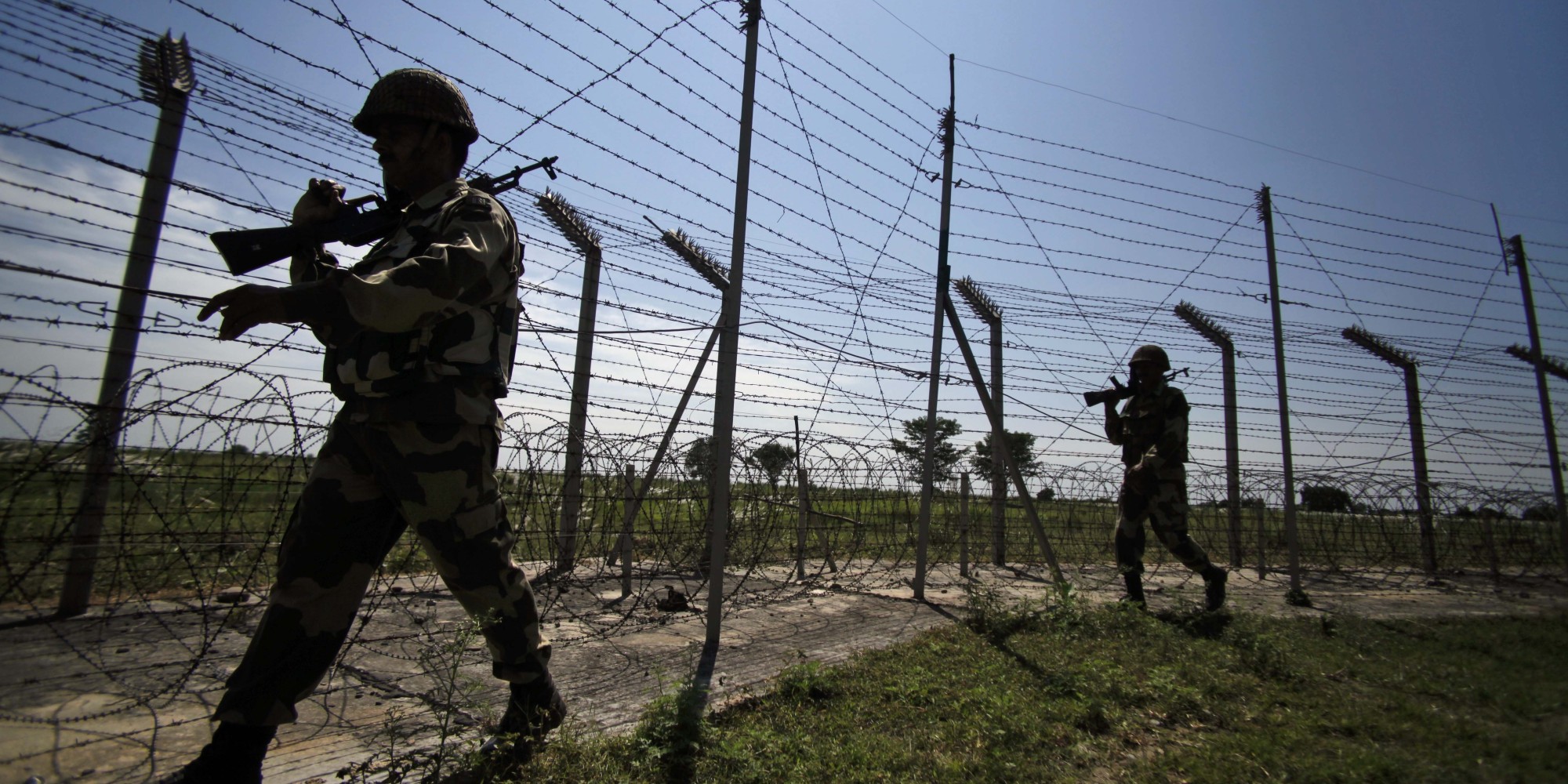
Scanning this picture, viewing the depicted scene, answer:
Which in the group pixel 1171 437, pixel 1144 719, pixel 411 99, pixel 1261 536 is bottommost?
pixel 1144 719

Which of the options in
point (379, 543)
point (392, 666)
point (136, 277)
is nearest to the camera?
point (379, 543)

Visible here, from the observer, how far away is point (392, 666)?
349 centimetres

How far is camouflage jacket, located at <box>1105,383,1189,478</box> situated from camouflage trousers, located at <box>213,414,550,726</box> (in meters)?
5.05

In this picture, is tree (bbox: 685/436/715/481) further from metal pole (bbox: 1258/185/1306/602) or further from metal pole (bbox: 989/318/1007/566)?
metal pole (bbox: 1258/185/1306/602)

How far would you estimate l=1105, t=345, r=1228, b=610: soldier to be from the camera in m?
5.69

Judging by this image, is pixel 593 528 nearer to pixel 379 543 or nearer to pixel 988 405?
pixel 379 543

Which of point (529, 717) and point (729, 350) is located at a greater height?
point (729, 350)

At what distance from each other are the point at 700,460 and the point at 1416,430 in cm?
942

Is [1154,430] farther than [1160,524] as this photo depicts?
Yes

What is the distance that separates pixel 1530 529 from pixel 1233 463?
13.2ft

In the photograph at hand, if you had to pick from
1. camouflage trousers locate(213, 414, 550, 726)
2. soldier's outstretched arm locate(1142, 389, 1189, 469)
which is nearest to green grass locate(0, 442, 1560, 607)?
camouflage trousers locate(213, 414, 550, 726)

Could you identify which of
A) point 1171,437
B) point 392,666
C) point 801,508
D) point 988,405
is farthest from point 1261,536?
point 392,666

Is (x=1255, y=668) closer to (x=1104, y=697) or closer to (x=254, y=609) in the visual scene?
(x=1104, y=697)

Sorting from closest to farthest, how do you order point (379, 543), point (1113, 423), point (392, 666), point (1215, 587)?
point (379, 543), point (392, 666), point (1215, 587), point (1113, 423)
